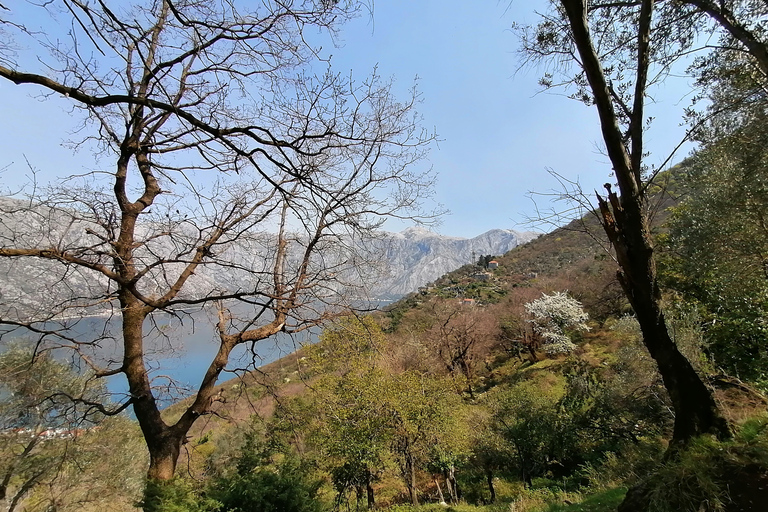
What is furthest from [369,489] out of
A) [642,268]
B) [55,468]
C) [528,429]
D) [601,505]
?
[642,268]

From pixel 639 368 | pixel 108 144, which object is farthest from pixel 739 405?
pixel 108 144

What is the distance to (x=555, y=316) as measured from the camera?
26828 mm

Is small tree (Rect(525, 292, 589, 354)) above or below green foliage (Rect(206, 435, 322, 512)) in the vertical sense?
above

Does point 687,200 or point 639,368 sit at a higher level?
point 687,200

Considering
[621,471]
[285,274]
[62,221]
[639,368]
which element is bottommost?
[621,471]

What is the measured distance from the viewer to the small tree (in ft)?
86.8

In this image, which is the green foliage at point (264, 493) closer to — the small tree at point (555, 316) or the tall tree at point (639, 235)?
the tall tree at point (639, 235)

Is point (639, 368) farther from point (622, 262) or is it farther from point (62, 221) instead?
point (62, 221)

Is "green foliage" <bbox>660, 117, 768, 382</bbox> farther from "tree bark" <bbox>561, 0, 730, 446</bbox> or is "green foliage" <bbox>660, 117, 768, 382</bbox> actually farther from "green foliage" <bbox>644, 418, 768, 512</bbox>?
"green foliage" <bbox>644, 418, 768, 512</bbox>

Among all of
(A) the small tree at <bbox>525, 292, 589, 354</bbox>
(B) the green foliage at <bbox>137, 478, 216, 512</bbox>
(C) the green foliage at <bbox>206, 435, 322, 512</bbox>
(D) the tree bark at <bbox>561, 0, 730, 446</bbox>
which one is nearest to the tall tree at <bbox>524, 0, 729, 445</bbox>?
(D) the tree bark at <bbox>561, 0, 730, 446</bbox>

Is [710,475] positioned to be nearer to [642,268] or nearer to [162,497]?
[642,268]

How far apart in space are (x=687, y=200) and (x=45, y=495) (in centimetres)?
2259

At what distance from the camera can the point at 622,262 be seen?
3.49 m

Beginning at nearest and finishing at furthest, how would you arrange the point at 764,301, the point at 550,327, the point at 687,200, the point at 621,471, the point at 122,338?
the point at 122,338 < the point at 764,301 < the point at 621,471 < the point at 687,200 < the point at 550,327
